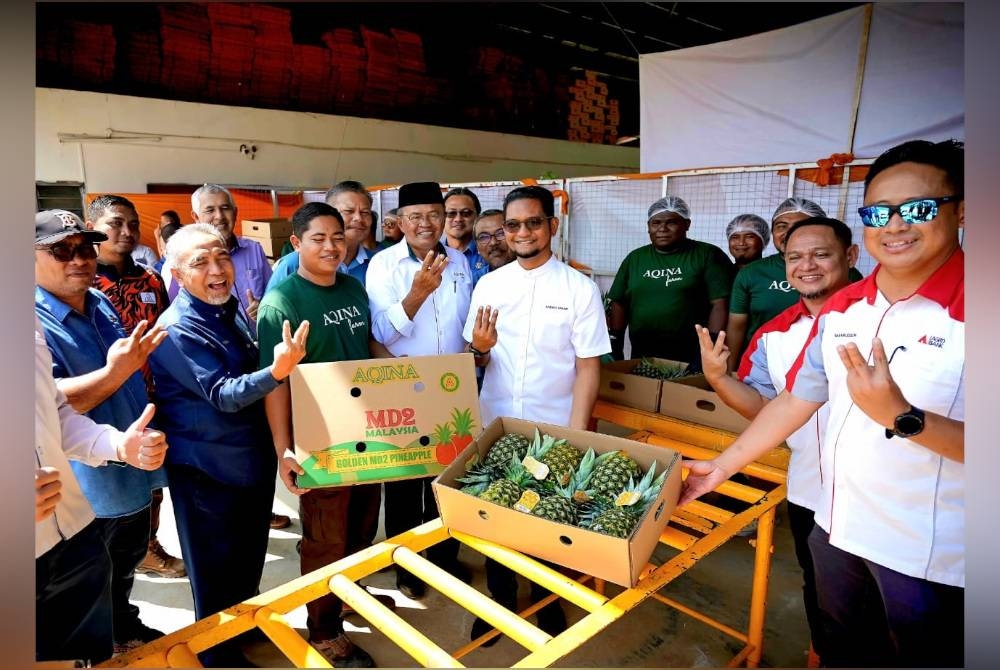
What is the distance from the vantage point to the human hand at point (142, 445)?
4.98 ft

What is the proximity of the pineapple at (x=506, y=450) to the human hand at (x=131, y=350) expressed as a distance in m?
1.02

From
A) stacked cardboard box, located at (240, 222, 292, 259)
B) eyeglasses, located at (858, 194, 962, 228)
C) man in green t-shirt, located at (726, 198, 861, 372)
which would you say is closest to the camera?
eyeglasses, located at (858, 194, 962, 228)

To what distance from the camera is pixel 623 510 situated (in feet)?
4.99

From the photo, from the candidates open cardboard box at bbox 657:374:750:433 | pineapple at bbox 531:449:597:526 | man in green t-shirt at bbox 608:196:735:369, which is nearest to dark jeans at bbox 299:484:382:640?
pineapple at bbox 531:449:597:526

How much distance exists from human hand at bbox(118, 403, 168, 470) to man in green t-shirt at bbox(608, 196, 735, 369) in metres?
2.95

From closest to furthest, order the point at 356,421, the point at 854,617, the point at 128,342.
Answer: the point at 854,617
the point at 128,342
the point at 356,421

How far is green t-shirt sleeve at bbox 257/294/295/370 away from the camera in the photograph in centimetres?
209

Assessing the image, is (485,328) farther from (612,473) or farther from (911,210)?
(911,210)

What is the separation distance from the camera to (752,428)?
1705mm

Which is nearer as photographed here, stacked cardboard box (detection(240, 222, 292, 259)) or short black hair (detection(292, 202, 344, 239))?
short black hair (detection(292, 202, 344, 239))

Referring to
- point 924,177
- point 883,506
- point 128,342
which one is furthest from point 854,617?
point 128,342

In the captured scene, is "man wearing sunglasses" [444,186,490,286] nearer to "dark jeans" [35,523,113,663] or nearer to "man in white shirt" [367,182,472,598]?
"man in white shirt" [367,182,472,598]

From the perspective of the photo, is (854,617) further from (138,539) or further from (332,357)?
(138,539)

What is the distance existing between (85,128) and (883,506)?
10856mm
